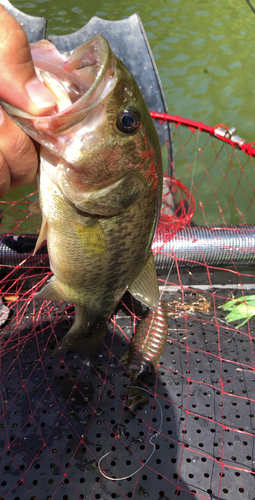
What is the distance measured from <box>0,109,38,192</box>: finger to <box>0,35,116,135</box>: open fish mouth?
5 centimetres

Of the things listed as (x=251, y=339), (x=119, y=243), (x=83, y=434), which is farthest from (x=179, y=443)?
(x=119, y=243)

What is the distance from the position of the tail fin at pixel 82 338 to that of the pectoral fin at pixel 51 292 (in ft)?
0.53

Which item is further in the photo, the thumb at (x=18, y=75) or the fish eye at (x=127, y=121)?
the fish eye at (x=127, y=121)

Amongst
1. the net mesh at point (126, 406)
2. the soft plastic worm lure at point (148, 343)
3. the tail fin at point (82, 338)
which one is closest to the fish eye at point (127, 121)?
the tail fin at point (82, 338)

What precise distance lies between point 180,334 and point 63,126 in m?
2.27

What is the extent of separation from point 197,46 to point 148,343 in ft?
30.9

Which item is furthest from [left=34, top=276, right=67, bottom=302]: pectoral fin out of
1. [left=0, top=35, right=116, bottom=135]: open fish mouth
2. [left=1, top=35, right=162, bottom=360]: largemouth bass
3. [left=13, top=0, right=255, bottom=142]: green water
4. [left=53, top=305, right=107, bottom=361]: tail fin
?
[left=13, top=0, right=255, bottom=142]: green water

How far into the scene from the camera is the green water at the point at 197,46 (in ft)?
24.8

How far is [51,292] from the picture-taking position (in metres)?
2.02

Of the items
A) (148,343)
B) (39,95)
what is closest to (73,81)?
(39,95)

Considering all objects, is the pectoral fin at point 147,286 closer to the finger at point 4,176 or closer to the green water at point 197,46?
the finger at point 4,176

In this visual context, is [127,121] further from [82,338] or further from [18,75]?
[82,338]

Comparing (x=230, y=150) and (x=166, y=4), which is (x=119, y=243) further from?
(x=166, y=4)

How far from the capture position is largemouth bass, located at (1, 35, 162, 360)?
4.00ft
